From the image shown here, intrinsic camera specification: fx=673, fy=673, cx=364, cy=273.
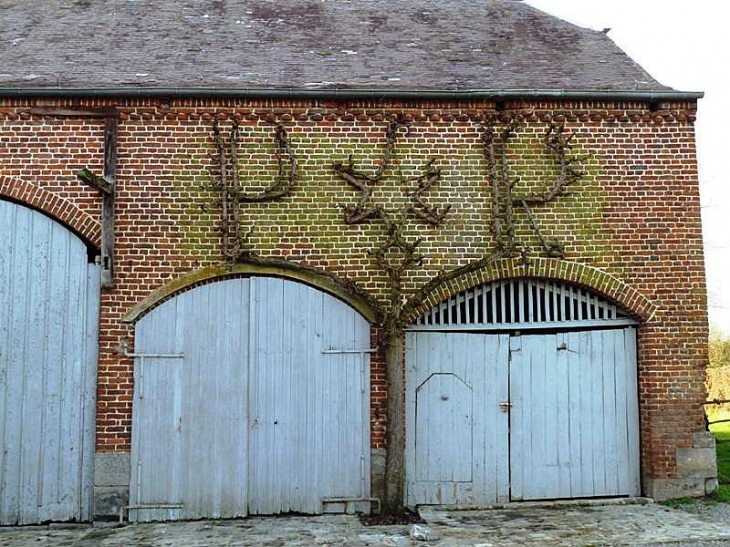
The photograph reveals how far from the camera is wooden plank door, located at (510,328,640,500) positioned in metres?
8.28

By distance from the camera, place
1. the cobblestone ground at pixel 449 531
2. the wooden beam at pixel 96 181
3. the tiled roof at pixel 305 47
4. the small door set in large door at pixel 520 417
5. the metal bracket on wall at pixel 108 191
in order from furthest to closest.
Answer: the tiled roof at pixel 305 47 < the small door set in large door at pixel 520 417 < the metal bracket on wall at pixel 108 191 < the wooden beam at pixel 96 181 < the cobblestone ground at pixel 449 531

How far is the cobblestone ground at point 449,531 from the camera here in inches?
266

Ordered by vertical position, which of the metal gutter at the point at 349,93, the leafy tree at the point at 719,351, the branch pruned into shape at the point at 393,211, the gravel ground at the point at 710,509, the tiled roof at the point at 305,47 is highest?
the tiled roof at the point at 305,47

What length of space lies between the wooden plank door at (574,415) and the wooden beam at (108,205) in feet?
16.5

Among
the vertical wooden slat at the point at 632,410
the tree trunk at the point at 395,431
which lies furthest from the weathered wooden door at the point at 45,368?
the vertical wooden slat at the point at 632,410

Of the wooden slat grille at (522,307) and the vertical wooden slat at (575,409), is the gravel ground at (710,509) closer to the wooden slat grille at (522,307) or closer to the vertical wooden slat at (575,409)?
the vertical wooden slat at (575,409)

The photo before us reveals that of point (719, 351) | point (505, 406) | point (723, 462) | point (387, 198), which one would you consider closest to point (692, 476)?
point (723, 462)

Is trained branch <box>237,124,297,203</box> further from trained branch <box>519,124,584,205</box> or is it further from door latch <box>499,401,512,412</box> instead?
door latch <box>499,401,512,412</box>

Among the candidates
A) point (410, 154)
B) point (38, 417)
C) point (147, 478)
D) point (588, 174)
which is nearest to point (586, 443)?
point (588, 174)

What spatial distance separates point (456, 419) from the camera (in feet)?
27.2

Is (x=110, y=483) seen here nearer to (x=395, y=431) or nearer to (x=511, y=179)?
(x=395, y=431)

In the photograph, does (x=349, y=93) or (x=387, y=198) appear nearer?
(x=349, y=93)

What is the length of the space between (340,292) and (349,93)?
8.03 feet

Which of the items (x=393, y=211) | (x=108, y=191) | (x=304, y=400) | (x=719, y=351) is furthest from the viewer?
(x=719, y=351)
